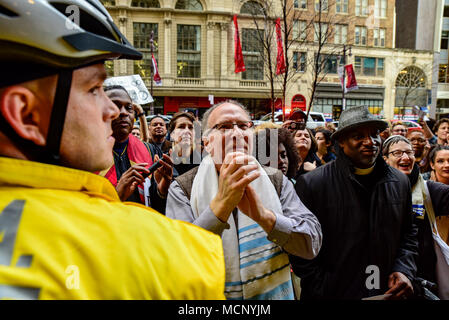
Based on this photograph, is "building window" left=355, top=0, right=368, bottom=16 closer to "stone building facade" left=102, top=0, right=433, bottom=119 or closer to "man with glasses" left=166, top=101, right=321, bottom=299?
"stone building facade" left=102, top=0, right=433, bottom=119

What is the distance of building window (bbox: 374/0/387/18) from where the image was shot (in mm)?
33344

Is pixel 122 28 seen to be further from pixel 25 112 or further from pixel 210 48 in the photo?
pixel 25 112

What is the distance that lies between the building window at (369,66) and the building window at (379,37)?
2631 mm

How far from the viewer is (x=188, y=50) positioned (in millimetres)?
29875

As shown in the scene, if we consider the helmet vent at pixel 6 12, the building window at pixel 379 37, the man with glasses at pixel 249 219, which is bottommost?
the man with glasses at pixel 249 219

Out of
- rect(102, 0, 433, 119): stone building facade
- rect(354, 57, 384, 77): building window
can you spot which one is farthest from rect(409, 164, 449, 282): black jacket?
rect(354, 57, 384, 77): building window

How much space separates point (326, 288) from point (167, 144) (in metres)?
4.23

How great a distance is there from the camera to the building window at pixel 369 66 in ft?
107

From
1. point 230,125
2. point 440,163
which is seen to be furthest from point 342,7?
point 230,125

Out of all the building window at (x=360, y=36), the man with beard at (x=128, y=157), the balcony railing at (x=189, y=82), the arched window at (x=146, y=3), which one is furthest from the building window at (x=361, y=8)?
the man with beard at (x=128, y=157)

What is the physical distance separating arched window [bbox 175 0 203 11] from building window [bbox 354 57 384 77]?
18.0 meters

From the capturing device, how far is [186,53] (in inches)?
1176

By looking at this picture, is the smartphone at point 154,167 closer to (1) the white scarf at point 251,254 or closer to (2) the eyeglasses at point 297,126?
(1) the white scarf at point 251,254

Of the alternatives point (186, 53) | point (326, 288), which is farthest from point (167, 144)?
point (186, 53)
